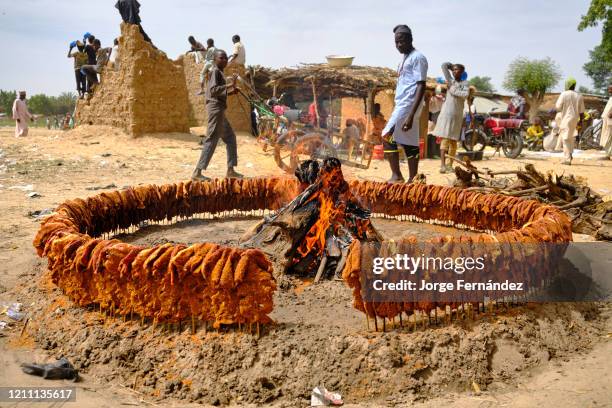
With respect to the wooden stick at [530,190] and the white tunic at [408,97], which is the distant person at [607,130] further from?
the white tunic at [408,97]

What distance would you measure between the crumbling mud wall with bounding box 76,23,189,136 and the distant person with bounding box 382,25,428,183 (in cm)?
796

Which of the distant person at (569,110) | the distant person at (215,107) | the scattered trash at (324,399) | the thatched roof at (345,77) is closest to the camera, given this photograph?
the scattered trash at (324,399)

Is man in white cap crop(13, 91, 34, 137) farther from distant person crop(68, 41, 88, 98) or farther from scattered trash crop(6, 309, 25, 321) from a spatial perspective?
scattered trash crop(6, 309, 25, 321)

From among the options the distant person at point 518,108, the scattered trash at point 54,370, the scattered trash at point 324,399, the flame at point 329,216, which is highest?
the distant person at point 518,108

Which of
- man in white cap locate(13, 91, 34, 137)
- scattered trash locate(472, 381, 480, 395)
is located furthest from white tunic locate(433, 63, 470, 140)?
man in white cap locate(13, 91, 34, 137)

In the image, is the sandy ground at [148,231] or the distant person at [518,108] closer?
the sandy ground at [148,231]

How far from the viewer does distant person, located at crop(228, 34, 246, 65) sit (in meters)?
16.2

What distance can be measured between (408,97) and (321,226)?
10.3ft

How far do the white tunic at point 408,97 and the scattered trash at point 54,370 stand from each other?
500 cm

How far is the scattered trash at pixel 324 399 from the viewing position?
2.43m

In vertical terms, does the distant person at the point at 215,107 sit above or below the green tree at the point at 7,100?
below

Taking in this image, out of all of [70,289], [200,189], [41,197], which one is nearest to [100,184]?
[41,197]

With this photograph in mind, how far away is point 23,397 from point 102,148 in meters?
10.8

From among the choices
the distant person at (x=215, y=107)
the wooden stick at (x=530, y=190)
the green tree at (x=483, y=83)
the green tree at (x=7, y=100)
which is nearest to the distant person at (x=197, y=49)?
the distant person at (x=215, y=107)
